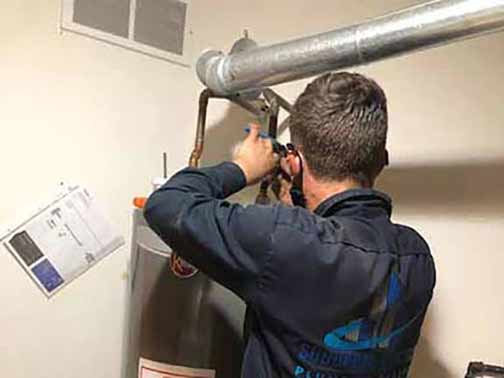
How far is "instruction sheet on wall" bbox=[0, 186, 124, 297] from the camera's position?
5.69ft

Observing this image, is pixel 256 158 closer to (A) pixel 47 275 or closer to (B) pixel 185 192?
(B) pixel 185 192

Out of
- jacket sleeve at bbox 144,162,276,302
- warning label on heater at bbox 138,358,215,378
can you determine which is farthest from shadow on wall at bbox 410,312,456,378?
jacket sleeve at bbox 144,162,276,302

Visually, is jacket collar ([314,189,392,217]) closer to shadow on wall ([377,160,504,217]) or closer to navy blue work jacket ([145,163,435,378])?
navy blue work jacket ([145,163,435,378])

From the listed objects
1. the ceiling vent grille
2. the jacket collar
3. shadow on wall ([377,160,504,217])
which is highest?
the ceiling vent grille

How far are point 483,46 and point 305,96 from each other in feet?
2.31

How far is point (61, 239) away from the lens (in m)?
1.79

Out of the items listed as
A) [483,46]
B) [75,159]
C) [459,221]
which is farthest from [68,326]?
[483,46]

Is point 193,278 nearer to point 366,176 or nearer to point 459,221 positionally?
point 366,176

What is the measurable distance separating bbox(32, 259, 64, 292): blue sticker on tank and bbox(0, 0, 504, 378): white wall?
0.10ft

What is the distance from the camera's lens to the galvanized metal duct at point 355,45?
1.24 meters

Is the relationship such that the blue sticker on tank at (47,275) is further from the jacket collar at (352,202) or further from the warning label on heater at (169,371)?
the jacket collar at (352,202)

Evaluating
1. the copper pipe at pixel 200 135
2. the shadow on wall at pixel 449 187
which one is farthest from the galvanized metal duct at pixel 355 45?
the shadow on wall at pixel 449 187

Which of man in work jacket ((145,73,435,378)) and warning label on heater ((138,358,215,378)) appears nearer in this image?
man in work jacket ((145,73,435,378))

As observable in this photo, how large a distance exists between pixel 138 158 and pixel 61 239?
0.35m
